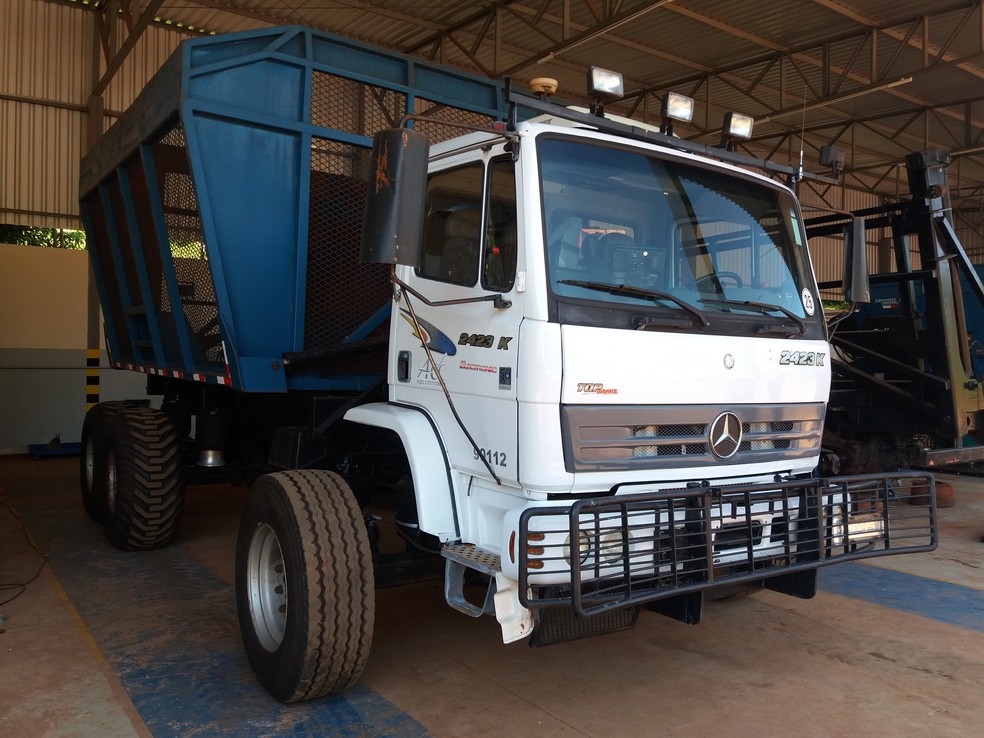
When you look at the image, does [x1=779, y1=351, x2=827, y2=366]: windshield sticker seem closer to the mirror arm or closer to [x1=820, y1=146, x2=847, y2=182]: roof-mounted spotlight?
[x1=820, y1=146, x2=847, y2=182]: roof-mounted spotlight

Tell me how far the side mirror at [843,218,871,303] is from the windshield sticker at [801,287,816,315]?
24 cm

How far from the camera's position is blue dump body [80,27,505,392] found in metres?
4.65

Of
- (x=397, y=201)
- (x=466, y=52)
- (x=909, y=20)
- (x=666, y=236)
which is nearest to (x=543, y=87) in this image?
(x=666, y=236)

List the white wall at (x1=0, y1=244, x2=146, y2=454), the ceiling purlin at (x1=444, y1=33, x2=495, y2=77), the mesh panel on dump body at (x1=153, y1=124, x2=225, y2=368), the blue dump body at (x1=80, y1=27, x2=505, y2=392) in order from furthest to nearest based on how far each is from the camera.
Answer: the ceiling purlin at (x1=444, y1=33, x2=495, y2=77) < the white wall at (x1=0, y1=244, x2=146, y2=454) < the mesh panel on dump body at (x1=153, y1=124, x2=225, y2=368) < the blue dump body at (x1=80, y1=27, x2=505, y2=392)

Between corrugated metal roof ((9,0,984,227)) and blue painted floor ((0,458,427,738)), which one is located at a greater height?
corrugated metal roof ((9,0,984,227))

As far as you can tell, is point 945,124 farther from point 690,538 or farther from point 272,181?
point 690,538

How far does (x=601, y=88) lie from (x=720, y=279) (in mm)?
1075

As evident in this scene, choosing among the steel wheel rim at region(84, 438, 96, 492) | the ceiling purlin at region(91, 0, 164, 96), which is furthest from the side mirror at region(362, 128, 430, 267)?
the ceiling purlin at region(91, 0, 164, 96)

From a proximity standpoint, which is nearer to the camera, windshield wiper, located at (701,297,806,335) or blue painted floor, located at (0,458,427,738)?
blue painted floor, located at (0,458,427,738)

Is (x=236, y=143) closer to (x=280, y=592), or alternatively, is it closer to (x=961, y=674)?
(x=280, y=592)

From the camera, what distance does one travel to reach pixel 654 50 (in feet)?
48.8

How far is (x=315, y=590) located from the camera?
358 cm

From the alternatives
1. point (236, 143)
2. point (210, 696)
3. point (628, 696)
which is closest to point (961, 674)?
point (628, 696)

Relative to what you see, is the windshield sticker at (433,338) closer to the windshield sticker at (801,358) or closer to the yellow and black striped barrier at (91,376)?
the windshield sticker at (801,358)
